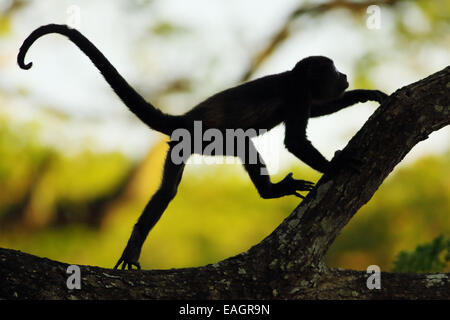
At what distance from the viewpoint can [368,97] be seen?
5.54m

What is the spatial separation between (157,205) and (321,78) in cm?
213

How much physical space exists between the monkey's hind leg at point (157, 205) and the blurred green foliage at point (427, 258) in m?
2.67

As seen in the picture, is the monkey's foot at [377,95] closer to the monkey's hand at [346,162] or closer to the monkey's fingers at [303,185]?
the monkey's fingers at [303,185]

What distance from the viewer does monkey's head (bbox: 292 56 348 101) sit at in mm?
5824

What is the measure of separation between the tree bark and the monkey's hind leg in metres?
1.57

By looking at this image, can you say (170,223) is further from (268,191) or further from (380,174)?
(380,174)

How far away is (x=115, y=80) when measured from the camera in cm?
507

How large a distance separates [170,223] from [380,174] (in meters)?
13.8

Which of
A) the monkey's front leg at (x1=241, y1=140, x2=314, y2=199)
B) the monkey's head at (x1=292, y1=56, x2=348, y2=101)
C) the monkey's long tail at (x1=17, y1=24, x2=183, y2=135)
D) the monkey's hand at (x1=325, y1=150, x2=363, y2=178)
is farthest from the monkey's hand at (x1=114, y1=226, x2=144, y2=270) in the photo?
the monkey's head at (x1=292, y1=56, x2=348, y2=101)

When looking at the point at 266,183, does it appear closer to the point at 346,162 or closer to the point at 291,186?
the point at 291,186

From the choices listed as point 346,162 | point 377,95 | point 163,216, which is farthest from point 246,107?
point 163,216

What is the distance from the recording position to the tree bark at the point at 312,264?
365 cm

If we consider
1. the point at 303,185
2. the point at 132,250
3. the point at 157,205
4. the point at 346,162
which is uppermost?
the point at 157,205
